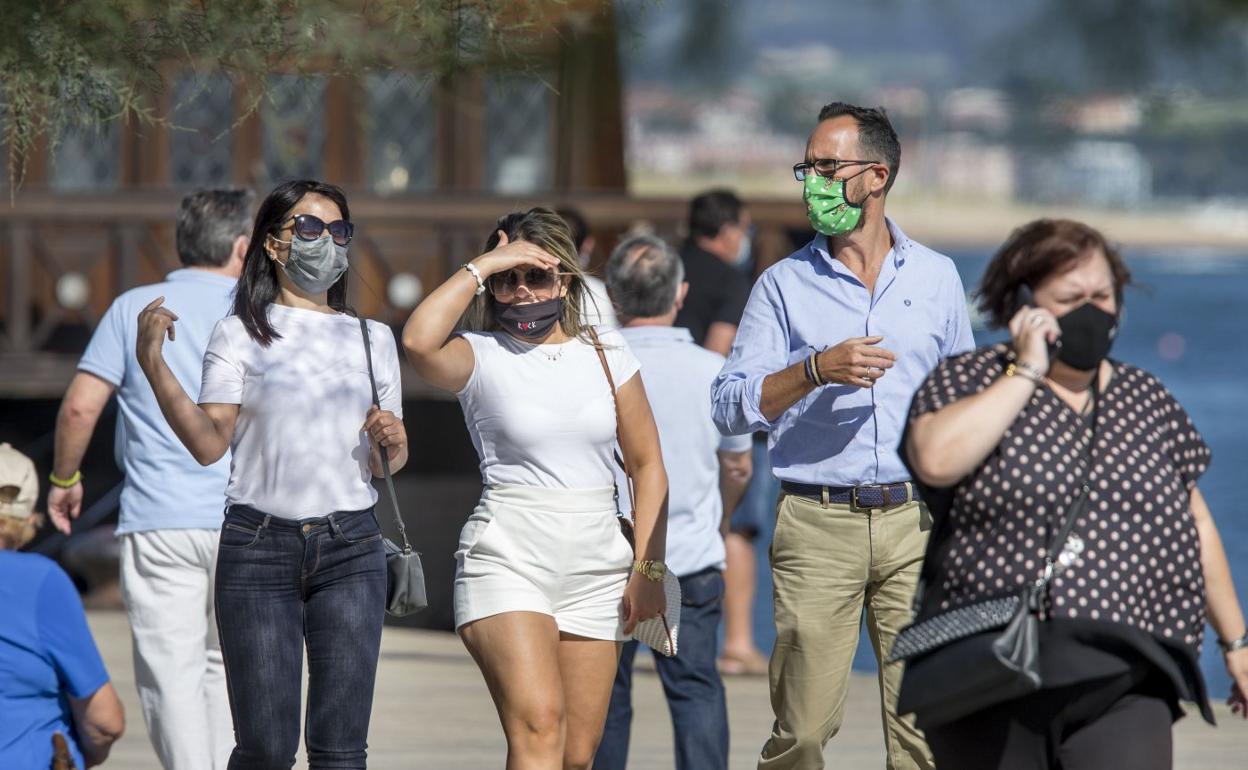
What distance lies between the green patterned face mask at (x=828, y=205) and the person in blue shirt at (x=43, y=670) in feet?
6.98

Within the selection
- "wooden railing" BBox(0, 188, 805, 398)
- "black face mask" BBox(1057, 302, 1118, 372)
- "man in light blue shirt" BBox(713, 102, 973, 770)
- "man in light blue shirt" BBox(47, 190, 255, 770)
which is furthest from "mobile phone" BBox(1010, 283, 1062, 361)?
"wooden railing" BBox(0, 188, 805, 398)

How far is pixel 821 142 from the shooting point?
5.46 m

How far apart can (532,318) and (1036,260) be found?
1.45m

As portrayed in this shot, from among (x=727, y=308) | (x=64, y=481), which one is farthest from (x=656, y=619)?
(x=727, y=308)

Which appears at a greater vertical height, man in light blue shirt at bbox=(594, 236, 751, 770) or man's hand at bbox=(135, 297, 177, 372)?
man's hand at bbox=(135, 297, 177, 372)

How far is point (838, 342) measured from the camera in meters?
5.38

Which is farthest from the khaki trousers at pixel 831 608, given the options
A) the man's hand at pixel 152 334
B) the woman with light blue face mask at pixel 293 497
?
the man's hand at pixel 152 334

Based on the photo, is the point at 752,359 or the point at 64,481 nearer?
the point at 752,359

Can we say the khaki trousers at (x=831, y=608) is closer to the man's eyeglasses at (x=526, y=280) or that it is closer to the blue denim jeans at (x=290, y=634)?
the man's eyeglasses at (x=526, y=280)

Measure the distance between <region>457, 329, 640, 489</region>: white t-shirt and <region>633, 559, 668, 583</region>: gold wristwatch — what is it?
0.22 meters

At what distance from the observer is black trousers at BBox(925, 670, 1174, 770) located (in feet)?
13.2

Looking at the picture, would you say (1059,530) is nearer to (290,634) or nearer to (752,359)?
(752,359)

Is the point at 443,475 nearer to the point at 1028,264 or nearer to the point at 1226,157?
the point at 1028,264

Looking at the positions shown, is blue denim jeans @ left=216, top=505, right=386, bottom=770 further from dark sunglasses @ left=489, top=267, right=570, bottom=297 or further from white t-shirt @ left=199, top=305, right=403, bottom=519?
dark sunglasses @ left=489, top=267, right=570, bottom=297
